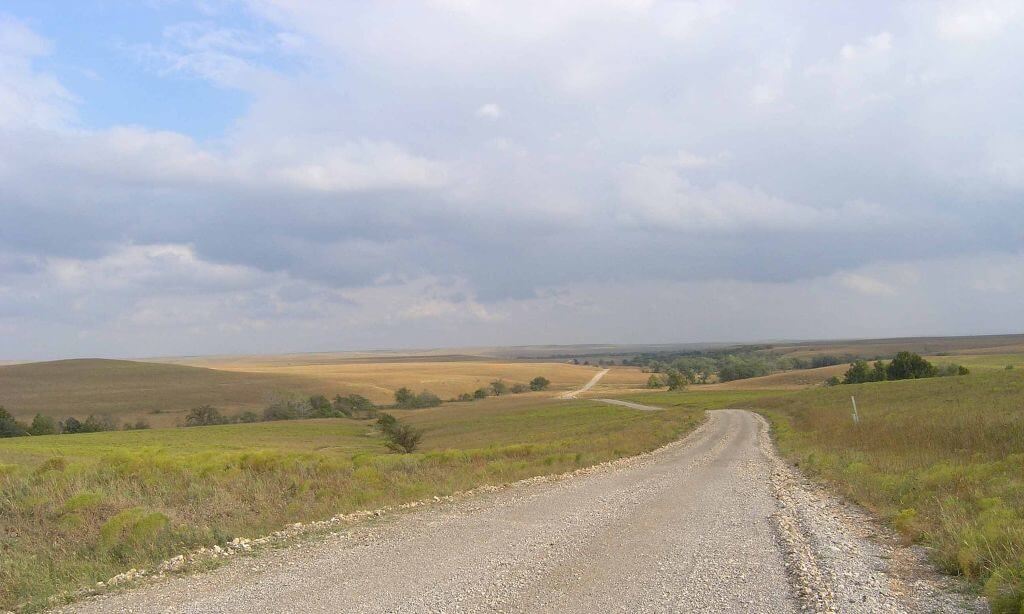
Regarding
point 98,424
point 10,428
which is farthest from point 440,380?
point 10,428

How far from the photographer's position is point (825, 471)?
1841 cm

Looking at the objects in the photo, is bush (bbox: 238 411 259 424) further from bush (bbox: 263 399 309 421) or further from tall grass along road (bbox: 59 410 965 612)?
tall grass along road (bbox: 59 410 965 612)

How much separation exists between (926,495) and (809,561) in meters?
5.82

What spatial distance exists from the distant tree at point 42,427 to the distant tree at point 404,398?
49.9 m

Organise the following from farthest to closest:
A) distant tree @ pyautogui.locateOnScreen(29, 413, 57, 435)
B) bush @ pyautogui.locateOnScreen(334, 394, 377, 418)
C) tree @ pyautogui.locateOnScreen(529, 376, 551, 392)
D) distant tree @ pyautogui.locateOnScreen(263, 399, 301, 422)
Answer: tree @ pyautogui.locateOnScreen(529, 376, 551, 392)
bush @ pyautogui.locateOnScreen(334, 394, 377, 418)
distant tree @ pyautogui.locateOnScreen(263, 399, 301, 422)
distant tree @ pyautogui.locateOnScreen(29, 413, 57, 435)

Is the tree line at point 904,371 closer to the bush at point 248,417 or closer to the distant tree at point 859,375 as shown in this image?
the distant tree at point 859,375

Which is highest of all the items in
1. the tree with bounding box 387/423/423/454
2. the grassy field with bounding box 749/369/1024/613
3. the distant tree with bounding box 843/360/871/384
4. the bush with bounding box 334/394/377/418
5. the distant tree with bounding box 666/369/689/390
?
the grassy field with bounding box 749/369/1024/613

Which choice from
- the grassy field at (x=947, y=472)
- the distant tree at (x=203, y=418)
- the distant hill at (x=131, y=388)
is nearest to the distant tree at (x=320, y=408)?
the distant hill at (x=131, y=388)

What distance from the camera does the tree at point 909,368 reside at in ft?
266

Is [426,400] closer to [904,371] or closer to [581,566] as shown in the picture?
[904,371]

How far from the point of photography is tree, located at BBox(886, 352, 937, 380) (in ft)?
266

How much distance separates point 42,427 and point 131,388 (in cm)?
4765

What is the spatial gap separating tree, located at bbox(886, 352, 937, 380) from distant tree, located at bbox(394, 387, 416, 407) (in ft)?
236

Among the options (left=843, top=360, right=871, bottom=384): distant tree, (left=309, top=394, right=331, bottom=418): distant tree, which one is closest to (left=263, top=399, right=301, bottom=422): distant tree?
(left=309, top=394, right=331, bottom=418): distant tree
